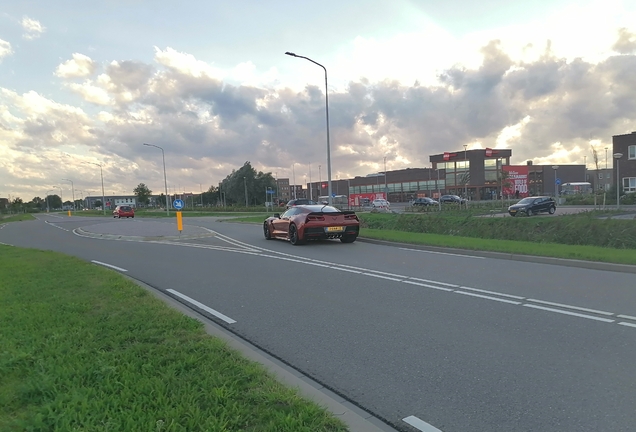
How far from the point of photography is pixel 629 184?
5006 cm

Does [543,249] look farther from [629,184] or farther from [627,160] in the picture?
[627,160]

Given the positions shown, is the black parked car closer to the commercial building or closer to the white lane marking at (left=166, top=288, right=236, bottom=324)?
the commercial building

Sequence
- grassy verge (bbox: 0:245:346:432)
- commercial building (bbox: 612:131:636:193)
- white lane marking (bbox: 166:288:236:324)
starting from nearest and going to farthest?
grassy verge (bbox: 0:245:346:432) → white lane marking (bbox: 166:288:236:324) → commercial building (bbox: 612:131:636:193)

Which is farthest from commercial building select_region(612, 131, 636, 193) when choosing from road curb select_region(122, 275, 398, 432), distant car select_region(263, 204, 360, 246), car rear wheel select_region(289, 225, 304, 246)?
road curb select_region(122, 275, 398, 432)

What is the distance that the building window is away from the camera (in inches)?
1944

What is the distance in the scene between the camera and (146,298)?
712cm

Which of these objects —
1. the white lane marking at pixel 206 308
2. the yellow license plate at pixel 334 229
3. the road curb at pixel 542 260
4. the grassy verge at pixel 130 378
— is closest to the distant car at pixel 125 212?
the yellow license plate at pixel 334 229

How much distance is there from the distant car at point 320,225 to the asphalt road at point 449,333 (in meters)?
4.47

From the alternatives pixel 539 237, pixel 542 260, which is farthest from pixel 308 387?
pixel 539 237

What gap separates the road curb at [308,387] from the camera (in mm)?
3283

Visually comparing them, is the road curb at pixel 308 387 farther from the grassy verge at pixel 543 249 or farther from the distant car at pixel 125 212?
the distant car at pixel 125 212

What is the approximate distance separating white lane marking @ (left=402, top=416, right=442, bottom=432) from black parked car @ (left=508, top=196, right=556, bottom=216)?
107 feet

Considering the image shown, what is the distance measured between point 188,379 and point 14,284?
6.66 metres

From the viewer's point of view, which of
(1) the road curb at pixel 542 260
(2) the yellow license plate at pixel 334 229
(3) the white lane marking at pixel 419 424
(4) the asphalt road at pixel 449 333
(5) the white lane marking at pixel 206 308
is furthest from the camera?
(2) the yellow license plate at pixel 334 229
